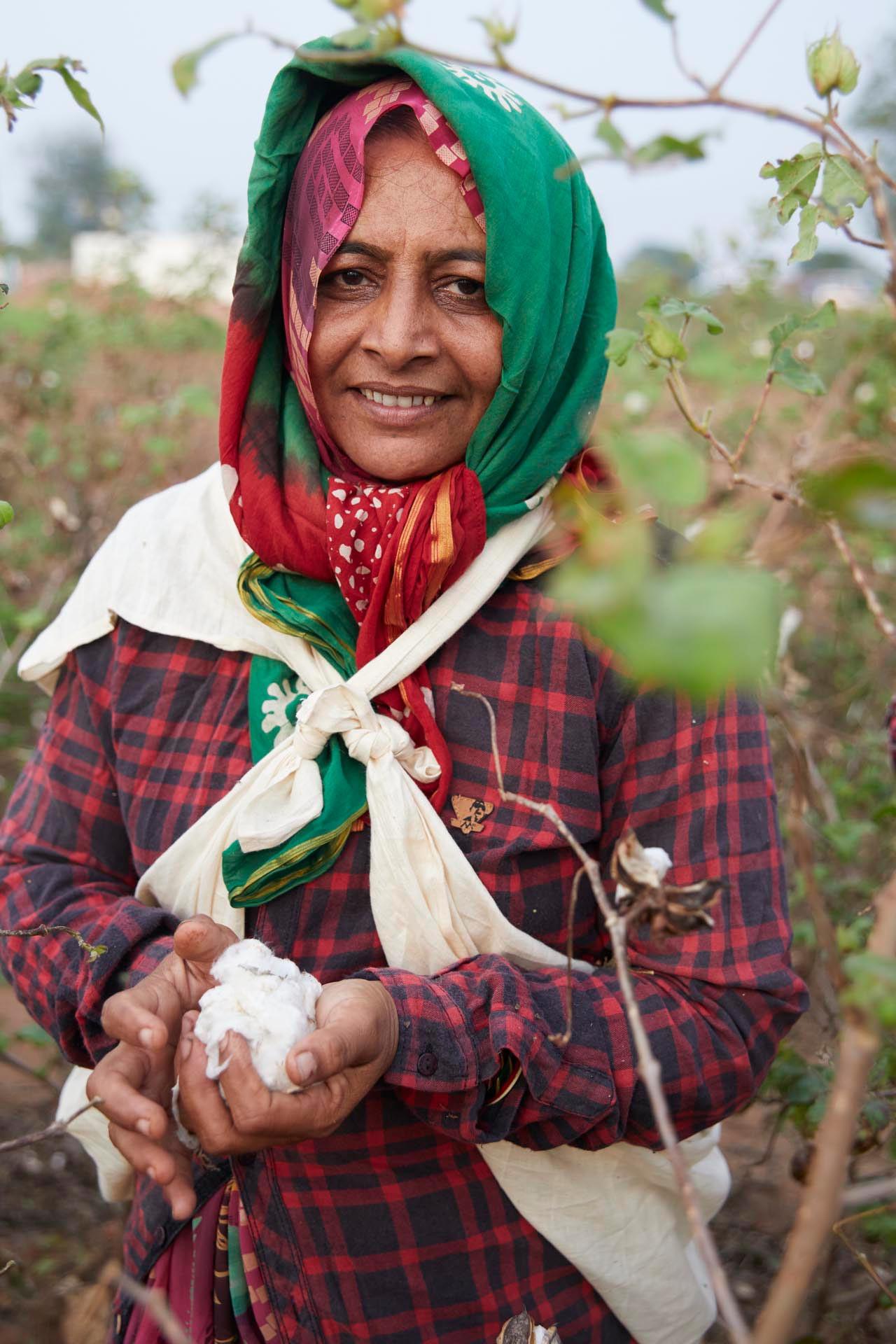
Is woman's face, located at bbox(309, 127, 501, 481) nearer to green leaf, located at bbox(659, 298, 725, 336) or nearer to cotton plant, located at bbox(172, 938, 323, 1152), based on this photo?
green leaf, located at bbox(659, 298, 725, 336)

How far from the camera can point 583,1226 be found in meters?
1.54

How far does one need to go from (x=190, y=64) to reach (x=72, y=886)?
115 centimetres

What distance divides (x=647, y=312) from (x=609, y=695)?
0.49 metres

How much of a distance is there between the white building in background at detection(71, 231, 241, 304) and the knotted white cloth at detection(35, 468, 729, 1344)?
4.87m

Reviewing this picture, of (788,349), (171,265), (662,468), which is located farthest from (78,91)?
(171,265)

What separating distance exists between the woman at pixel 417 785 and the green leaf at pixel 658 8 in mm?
612

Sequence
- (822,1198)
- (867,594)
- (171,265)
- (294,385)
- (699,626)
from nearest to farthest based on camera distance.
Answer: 1. (699,626)
2. (822,1198)
3. (867,594)
4. (294,385)
5. (171,265)

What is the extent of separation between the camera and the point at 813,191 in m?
1.16

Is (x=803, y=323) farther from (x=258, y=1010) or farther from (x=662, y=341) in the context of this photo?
(x=258, y=1010)

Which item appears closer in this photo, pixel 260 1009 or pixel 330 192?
A: pixel 260 1009

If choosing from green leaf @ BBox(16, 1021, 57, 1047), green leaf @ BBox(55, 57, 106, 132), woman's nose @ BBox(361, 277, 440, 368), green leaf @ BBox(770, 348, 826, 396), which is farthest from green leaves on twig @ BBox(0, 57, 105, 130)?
green leaf @ BBox(16, 1021, 57, 1047)

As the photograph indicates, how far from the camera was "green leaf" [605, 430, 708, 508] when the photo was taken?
1.72 feet

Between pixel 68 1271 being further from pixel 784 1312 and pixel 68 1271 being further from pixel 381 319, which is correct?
pixel 784 1312

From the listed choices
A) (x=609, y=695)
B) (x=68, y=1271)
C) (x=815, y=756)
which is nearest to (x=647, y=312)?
(x=609, y=695)
